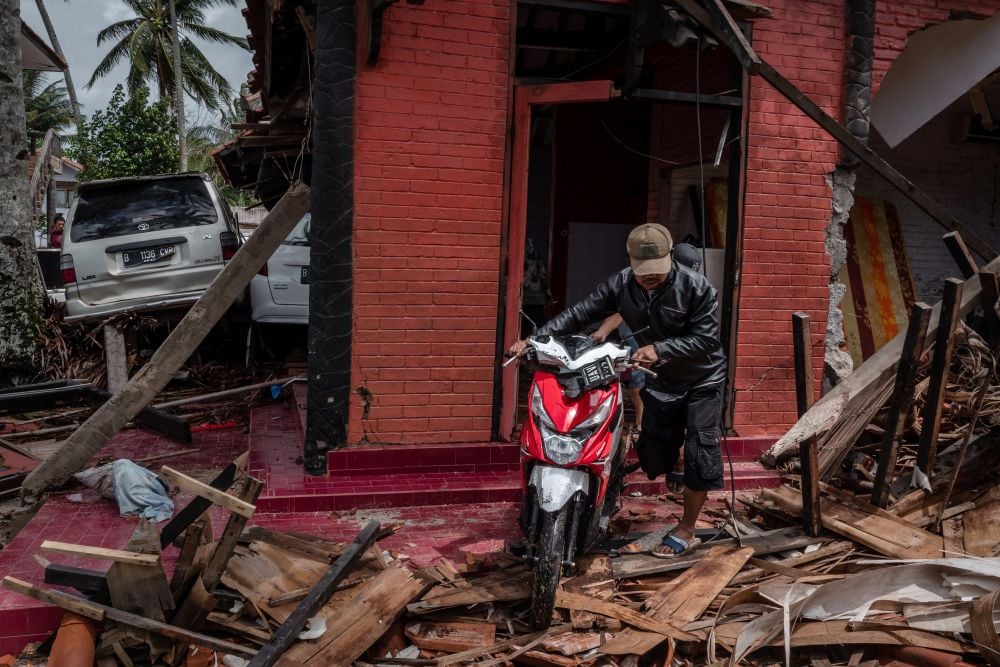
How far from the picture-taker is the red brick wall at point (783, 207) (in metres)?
6.45

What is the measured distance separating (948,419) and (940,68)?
329cm

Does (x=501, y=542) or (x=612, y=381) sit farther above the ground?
(x=612, y=381)

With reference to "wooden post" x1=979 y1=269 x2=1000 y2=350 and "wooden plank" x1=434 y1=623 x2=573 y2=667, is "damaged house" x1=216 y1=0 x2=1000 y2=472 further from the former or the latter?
"wooden plank" x1=434 y1=623 x2=573 y2=667

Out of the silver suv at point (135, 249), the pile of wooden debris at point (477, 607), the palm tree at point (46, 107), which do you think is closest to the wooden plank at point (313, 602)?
the pile of wooden debris at point (477, 607)

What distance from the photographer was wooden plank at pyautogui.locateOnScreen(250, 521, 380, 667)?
3.45 m

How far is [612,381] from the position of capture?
13.6 feet

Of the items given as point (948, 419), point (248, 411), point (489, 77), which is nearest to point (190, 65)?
point (248, 411)

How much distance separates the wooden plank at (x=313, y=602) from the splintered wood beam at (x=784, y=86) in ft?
11.2

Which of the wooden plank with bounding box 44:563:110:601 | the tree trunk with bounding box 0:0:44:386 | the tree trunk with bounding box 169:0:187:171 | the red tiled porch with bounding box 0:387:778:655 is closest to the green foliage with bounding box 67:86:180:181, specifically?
the tree trunk with bounding box 169:0:187:171

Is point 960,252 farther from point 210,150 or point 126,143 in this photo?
point 210,150

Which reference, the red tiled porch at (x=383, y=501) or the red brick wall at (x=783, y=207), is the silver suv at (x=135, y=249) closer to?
the red tiled porch at (x=383, y=501)

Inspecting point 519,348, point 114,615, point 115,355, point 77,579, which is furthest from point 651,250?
point 115,355

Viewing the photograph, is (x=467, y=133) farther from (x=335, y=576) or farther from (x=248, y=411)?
(x=248, y=411)

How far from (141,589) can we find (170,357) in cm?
254
